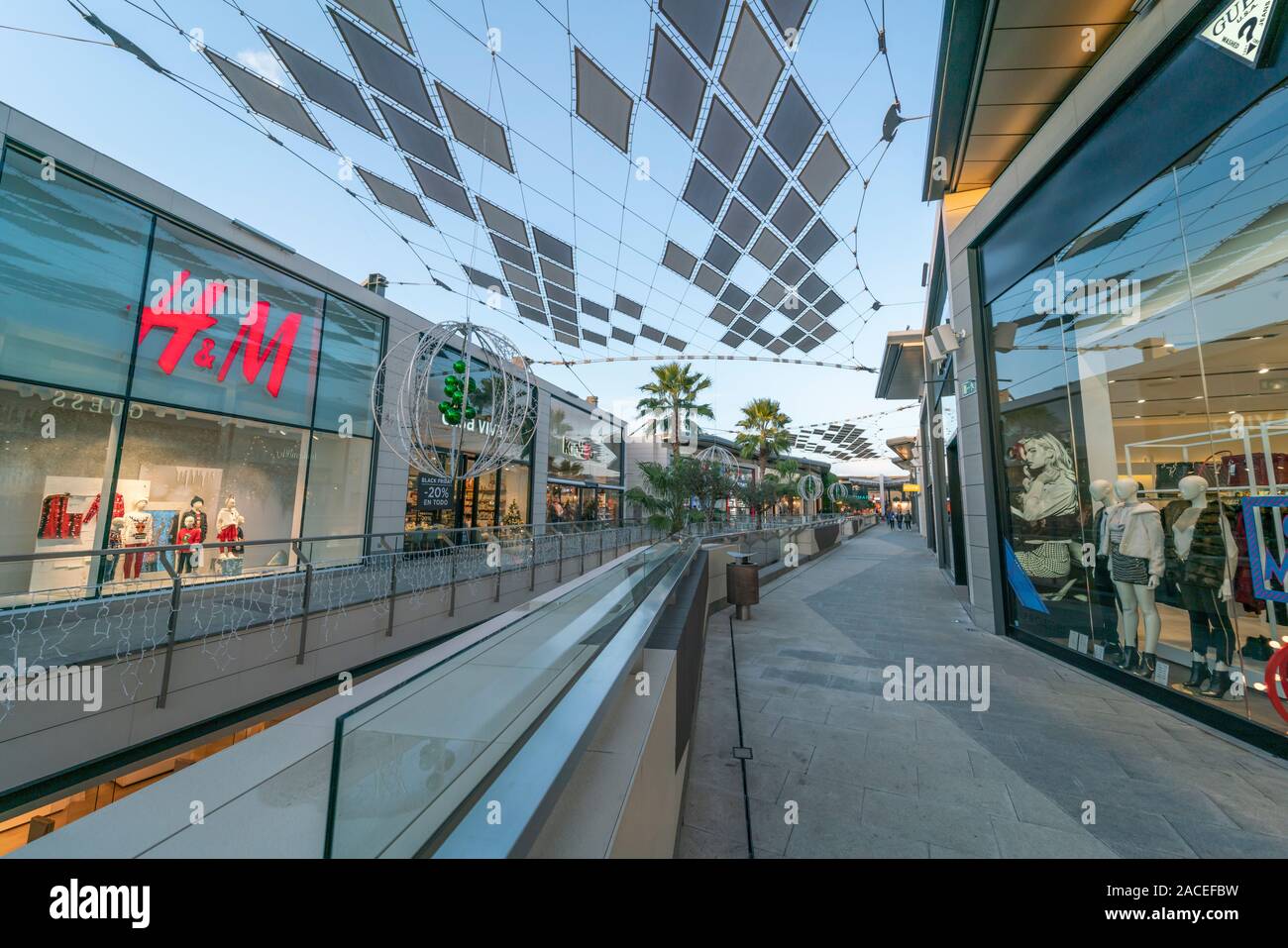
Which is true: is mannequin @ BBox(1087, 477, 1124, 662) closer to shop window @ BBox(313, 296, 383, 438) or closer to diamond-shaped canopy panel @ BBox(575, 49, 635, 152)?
diamond-shaped canopy panel @ BBox(575, 49, 635, 152)

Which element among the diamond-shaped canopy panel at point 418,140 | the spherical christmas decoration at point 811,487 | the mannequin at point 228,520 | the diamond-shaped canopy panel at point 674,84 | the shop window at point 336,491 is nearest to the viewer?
the diamond-shaped canopy panel at point 674,84

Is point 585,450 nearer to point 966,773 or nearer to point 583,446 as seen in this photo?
point 583,446

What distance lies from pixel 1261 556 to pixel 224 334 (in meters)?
14.7

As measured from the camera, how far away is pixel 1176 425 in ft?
14.6

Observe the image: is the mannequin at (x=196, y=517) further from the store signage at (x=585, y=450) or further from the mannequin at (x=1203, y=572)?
the mannequin at (x=1203, y=572)

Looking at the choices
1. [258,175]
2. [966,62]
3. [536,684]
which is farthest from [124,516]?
[966,62]

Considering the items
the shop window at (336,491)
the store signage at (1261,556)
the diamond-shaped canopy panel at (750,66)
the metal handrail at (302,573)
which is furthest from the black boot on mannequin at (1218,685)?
the shop window at (336,491)

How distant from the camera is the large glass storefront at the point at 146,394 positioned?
6.61 meters

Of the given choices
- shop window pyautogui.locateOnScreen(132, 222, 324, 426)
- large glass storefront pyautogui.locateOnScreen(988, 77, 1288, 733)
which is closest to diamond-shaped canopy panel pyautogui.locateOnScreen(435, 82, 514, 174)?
shop window pyautogui.locateOnScreen(132, 222, 324, 426)

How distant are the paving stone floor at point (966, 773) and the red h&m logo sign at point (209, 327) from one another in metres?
10.6

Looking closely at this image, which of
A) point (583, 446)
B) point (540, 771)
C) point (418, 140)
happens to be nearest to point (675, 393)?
point (583, 446)

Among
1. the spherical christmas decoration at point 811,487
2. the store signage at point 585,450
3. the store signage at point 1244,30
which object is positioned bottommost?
the spherical christmas decoration at point 811,487
